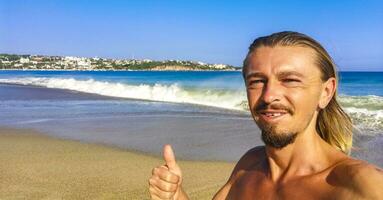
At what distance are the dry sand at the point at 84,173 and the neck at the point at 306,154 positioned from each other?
3.91m

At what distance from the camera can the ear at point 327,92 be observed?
2447 millimetres

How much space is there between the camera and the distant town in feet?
463

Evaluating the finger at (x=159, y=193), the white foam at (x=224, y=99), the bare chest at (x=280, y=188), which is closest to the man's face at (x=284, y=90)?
the bare chest at (x=280, y=188)

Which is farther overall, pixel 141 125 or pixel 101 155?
pixel 141 125

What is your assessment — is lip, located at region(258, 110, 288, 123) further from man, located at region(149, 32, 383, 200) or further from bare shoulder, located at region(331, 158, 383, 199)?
bare shoulder, located at region(331, 158, 383, 199)

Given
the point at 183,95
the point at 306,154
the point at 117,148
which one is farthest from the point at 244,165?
the point at 183,95

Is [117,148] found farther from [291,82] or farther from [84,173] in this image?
[291,82]

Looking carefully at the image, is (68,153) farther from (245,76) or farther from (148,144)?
(245,76)

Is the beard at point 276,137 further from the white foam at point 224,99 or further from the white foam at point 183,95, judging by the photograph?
the white foam at point 183,95

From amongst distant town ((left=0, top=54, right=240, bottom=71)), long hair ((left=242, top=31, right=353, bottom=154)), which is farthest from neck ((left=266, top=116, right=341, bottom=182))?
distant town ((left=0, top=54, right=240, bottom=71))

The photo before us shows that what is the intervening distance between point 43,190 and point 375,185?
5420 mm

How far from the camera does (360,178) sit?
204cm

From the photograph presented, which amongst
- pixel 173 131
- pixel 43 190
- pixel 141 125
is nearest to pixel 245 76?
pixel 43 190

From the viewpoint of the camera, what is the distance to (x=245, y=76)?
2.46 meters
